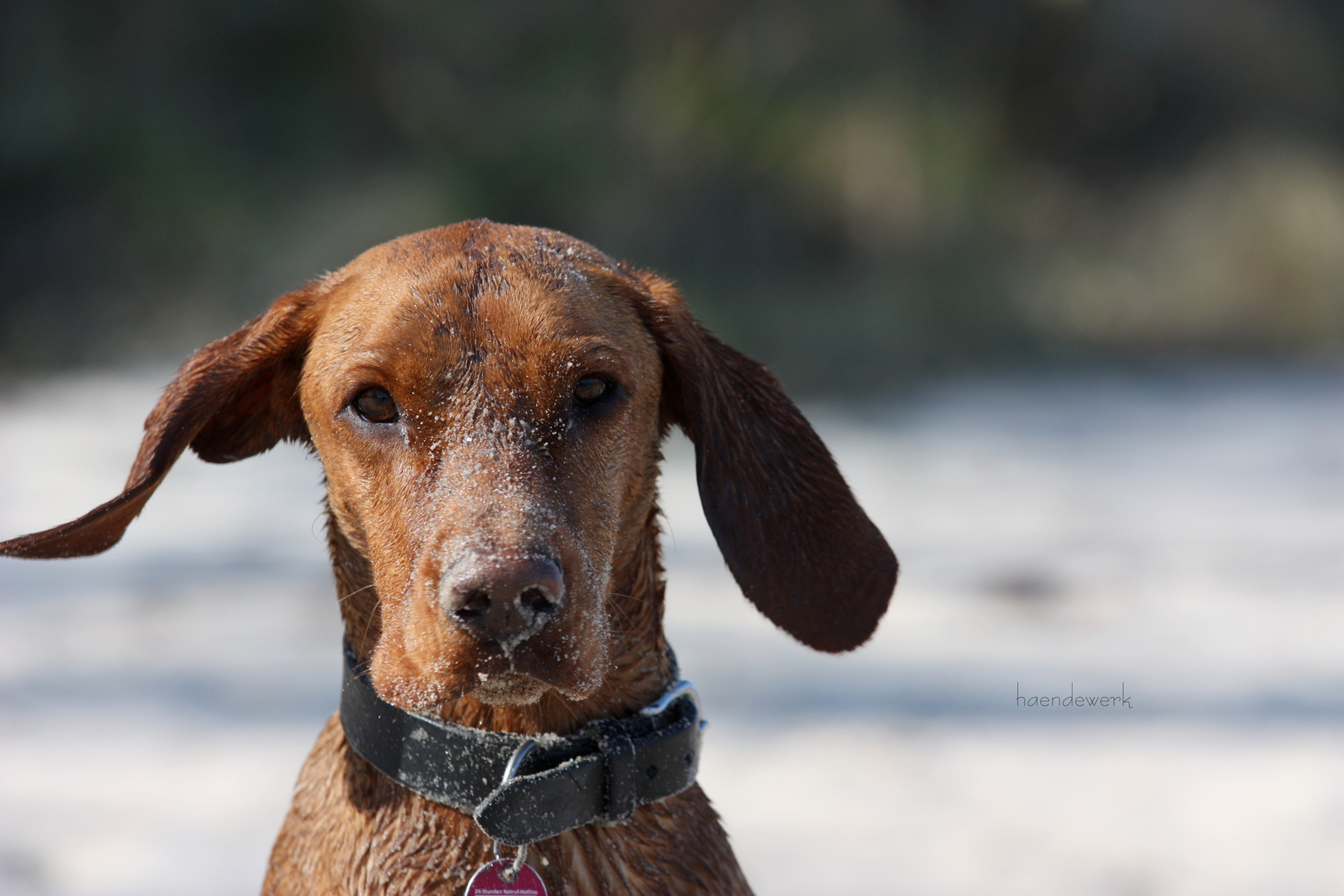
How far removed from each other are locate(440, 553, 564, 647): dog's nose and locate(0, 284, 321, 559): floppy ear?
613mm

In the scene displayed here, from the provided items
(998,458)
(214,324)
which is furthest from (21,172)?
(998,458)

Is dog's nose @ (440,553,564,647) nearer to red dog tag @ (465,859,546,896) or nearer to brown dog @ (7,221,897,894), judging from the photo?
brown dog @ (7,221,897,894)

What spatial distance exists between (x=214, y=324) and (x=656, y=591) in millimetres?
8236

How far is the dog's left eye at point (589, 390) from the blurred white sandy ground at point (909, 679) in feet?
6.82

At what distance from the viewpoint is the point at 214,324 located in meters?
9.62

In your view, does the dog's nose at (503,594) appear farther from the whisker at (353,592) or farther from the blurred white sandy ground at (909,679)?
the blurred white sandy ground at (909,679)

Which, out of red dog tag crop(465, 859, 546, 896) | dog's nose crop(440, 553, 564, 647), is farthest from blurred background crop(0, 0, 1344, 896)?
dog's nose crop(440, 553, 564, 647)

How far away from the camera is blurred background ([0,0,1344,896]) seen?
399cm

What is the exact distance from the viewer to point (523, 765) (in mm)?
1947

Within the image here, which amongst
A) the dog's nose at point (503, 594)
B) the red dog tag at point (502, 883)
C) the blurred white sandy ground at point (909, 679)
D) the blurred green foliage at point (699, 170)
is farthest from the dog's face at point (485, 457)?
the blurred green foliage at point (699, 170)

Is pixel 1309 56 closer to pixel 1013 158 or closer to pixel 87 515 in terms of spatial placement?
pixel 1013 158

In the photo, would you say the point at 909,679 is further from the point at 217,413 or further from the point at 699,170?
the point at 699,170

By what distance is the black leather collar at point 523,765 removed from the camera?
187 centimetres

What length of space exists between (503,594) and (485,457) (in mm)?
255
